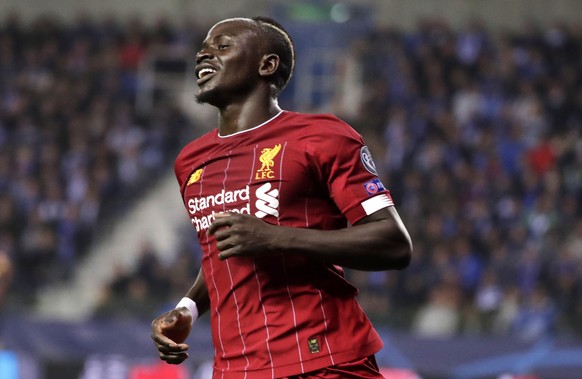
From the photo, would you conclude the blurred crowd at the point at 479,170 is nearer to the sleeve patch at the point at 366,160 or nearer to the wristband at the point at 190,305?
the wristband at the point at 190,305

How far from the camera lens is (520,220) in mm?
12391

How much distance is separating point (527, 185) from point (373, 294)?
9.85 ft

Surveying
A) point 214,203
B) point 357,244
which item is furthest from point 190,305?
point 357,244

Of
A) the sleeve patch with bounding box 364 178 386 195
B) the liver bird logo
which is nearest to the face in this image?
the liver bird logo

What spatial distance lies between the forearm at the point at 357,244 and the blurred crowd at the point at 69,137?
9046 millimetres

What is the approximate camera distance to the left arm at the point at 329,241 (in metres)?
3.11

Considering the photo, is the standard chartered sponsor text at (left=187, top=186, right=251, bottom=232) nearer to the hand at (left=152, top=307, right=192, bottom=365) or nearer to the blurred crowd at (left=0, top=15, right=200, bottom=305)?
the hand at (left=152, top=307, right=192, bottom=365)

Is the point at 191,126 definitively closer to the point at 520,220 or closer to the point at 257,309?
the point at 520,220

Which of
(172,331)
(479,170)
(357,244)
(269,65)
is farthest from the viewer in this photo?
(479,170)

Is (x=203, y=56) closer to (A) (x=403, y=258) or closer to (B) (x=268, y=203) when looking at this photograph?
(B) (x=268, y=203)

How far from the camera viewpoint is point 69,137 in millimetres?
15539

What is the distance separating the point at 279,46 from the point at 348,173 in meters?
0.65

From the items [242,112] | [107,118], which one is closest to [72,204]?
[107,118]

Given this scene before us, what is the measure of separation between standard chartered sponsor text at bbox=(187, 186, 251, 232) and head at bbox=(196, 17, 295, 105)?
35 centimetres
